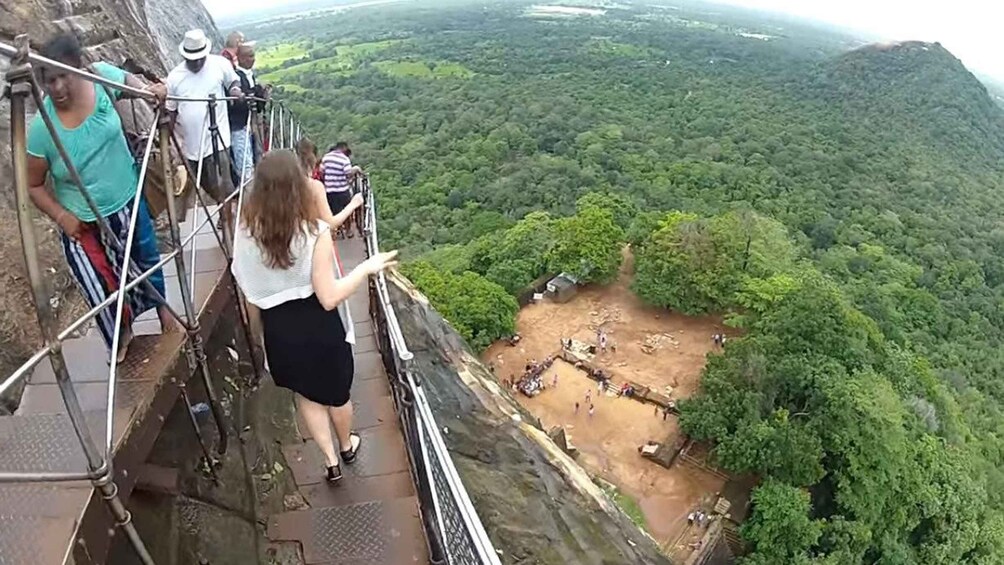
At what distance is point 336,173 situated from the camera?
7.67 m

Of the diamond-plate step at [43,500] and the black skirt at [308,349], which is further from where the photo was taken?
the black skirt at [308,349]

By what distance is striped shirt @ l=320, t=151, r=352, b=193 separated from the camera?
765 cm

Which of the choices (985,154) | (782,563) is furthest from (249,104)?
(985,154)

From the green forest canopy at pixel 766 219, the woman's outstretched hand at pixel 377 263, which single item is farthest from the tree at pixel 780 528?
the woman's outstretched hand at pixel 377 263

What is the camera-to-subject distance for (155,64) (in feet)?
28.0

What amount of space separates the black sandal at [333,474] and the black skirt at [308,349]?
1.93 feet

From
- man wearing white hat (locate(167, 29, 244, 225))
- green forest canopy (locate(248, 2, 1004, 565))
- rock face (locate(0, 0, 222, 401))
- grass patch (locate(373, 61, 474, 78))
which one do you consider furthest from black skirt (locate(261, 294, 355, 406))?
grass patch (locate(373, 61, 474, 78))

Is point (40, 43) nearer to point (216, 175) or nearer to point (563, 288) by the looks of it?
point (216, 175)

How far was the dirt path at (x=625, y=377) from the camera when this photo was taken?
15141 millimetres

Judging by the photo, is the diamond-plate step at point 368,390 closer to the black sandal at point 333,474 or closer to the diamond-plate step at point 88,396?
the black sandal at point 333,474

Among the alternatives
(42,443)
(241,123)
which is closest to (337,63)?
(241,123)

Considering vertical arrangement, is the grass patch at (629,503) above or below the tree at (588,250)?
below

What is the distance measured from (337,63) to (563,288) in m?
76.7

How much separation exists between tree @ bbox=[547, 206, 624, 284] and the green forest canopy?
9cm
